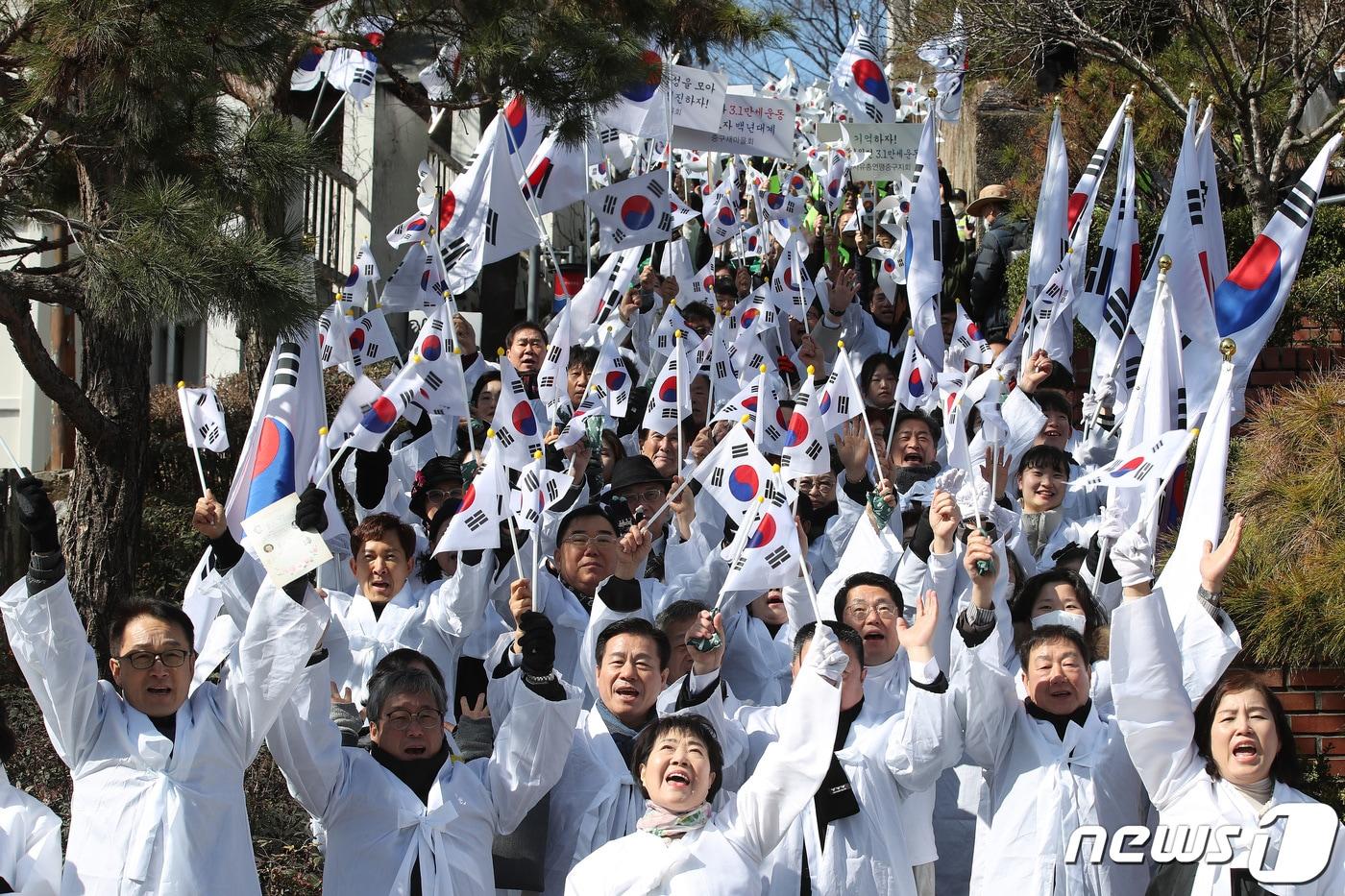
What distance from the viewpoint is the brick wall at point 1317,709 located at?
6051 millimetres

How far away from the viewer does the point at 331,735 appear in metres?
4.29

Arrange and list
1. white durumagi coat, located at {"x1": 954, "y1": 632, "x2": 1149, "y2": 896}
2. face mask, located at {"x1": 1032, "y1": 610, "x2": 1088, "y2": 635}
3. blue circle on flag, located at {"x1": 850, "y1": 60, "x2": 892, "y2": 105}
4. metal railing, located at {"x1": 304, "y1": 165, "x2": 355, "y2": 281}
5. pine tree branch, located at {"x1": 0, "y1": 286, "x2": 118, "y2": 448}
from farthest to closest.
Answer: metal railing, located at {"x1": 304, "y1": 165, "x2": 355, "y2": 281}
blue circle on flag, located at {"x1": 850, "y1": 60, "x2": 892, "y2": 105}
pine tree branch, located at {"x1": 0, "y1": 286, "x2": 118, "y2": 448}
face mask, located at {"x1": 1032, "y1": 610, "x2": 1088, "y2": 635}
white durumagi coat, located at {"x1": 954, "y1": 632, "x2": 1149, "y2": 896}

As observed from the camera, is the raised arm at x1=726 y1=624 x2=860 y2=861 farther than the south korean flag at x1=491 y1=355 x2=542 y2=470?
No

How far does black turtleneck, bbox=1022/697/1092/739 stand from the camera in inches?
181

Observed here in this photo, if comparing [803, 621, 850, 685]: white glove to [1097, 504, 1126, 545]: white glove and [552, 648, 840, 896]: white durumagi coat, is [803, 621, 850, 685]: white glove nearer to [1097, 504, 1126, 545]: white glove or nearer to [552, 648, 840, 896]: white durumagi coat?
[552, 648, 840, 896]: white durumagi coat

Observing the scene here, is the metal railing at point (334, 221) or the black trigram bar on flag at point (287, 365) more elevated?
the metal railing at point (334, 221)

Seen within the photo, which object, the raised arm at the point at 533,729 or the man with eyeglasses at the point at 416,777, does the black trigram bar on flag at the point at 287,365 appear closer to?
the man with eyeglasses at the point at 416,777

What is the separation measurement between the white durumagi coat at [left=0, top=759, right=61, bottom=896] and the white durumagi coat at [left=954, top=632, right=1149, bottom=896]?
2515 mm

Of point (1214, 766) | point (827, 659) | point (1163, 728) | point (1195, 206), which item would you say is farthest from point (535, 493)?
point (1195, 206)

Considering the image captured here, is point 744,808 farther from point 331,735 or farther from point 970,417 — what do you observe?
point 970,417

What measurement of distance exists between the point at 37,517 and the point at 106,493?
8.97ft

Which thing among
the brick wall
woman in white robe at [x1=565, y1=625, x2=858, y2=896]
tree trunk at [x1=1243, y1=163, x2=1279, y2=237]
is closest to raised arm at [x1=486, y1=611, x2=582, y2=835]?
woman in white robe at [x1=565, y1=625, x2=858, y2=896]

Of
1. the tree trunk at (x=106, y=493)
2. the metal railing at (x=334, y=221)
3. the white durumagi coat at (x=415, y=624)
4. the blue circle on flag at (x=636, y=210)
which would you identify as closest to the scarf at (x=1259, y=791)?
the white durumagi coat at (x=415, y=624)

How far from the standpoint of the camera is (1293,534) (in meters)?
6.24
